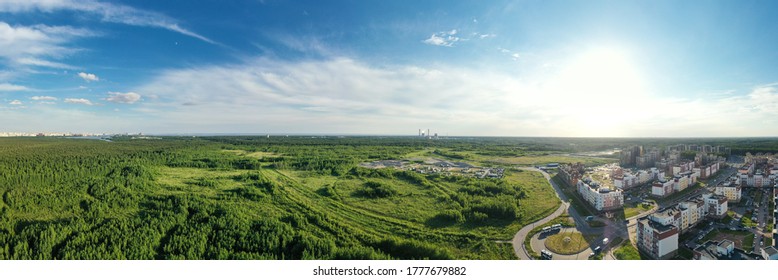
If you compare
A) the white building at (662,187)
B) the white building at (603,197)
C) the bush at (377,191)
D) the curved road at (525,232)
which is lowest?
the curved road at (525,232)

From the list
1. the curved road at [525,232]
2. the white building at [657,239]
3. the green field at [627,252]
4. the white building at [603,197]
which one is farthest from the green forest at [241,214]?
the white building at [657,239]

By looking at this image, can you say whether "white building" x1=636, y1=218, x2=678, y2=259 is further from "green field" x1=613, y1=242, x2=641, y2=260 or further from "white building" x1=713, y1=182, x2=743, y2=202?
"white building" x1=713, y1=182, x2=743, y2=202

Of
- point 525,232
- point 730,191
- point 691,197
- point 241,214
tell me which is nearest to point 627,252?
point 525,232

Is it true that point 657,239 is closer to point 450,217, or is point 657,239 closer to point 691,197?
point 691,197

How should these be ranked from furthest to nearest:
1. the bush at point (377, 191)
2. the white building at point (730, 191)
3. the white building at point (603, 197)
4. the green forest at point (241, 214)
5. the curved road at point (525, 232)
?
the bush at point (377, 191), the white building at point (603, 197), the white building at point (730, 191), the curved road at point (525, 232), the green forest at point (241, 214)

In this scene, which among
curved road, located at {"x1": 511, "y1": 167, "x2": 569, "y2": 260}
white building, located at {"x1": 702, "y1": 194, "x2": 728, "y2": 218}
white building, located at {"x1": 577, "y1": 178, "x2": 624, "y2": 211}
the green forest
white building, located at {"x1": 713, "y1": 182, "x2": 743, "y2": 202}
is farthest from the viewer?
white building, located at {"x1": 577, "y1": 178, "x2": 624, "y2": 211}

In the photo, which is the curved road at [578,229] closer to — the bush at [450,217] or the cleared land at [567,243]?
the cleared land at [567,243]

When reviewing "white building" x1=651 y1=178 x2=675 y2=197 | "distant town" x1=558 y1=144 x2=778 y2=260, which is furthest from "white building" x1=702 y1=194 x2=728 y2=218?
"white building" x1=651 y1=178 x2=675 y2=197

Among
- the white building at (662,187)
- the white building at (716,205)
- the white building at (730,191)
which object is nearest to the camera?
the white building at (716,205)
